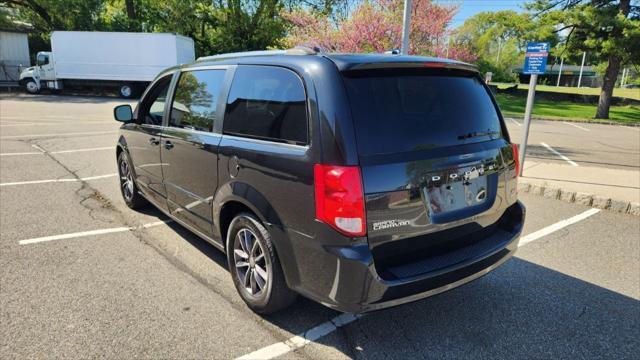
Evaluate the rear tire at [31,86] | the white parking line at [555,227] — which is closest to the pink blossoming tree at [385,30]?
the white parking line at [555,227]

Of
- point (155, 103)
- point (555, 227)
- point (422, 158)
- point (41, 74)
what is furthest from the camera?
point (41, 74)

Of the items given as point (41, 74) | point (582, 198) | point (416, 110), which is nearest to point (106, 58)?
point (41, 74)

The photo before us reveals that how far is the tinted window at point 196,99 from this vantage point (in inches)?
135

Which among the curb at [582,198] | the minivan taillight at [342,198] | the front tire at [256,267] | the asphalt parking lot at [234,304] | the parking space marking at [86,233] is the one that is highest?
the minivan taillight at [342,198]

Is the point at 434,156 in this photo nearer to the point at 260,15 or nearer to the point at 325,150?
the point at 325,150

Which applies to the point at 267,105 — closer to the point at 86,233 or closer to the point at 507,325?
the point at 507,325

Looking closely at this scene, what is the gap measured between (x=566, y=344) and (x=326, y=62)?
95.5 inches

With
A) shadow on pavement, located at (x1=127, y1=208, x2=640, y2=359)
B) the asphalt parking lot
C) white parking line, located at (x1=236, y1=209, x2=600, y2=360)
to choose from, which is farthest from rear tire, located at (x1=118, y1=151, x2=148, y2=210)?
white parking line, located at (x1=236, y1=209, x2=600, y2=360)

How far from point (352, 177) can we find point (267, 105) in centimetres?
92

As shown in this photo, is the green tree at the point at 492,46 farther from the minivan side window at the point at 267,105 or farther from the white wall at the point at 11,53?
the minivan side window at the point at 267,105

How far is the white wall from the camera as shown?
29016 mm

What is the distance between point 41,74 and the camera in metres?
25.6

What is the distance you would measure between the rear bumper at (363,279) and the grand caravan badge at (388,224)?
122 mm

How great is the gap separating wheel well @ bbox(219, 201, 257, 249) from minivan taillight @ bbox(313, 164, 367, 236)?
2.55 ft
